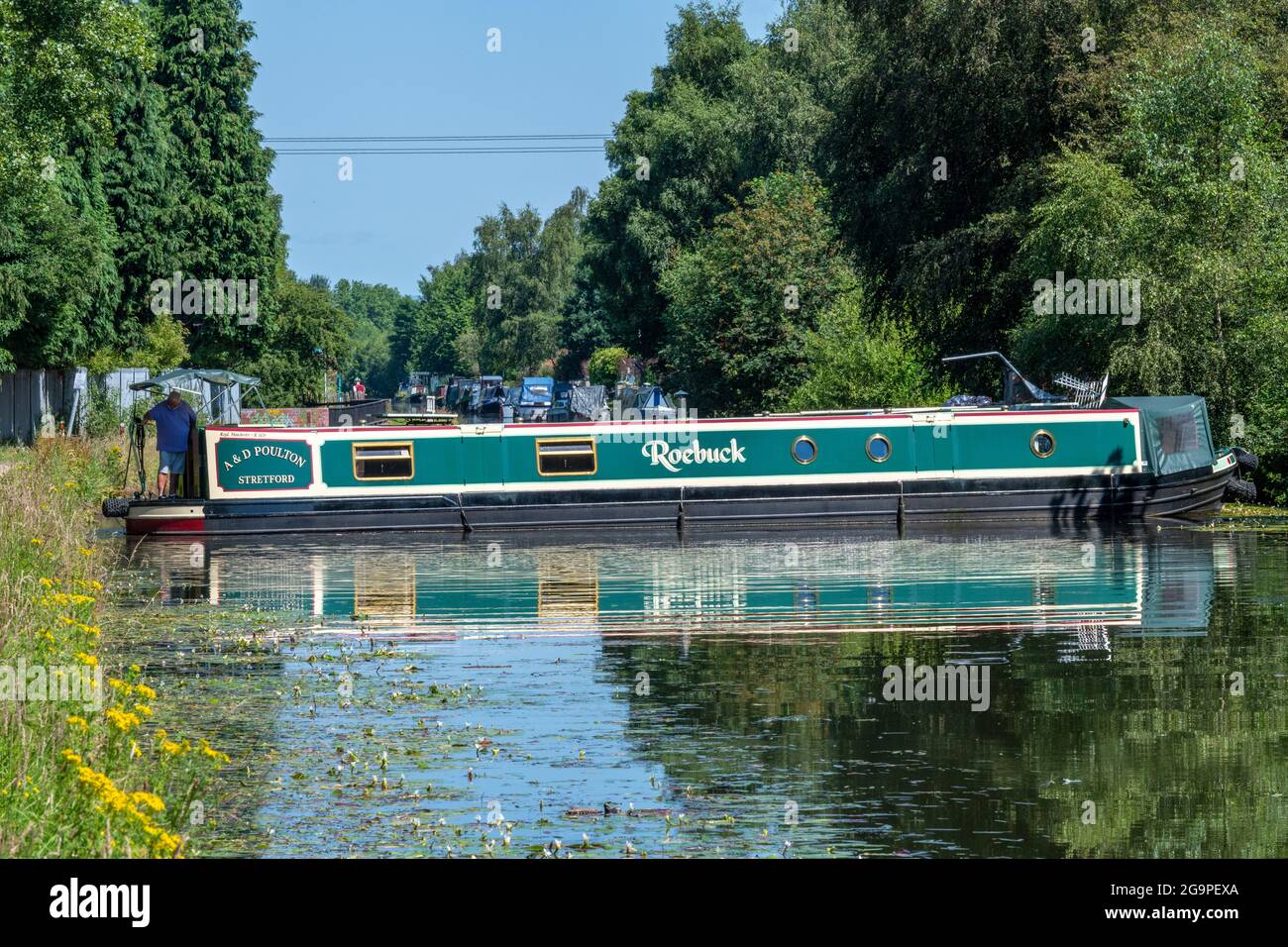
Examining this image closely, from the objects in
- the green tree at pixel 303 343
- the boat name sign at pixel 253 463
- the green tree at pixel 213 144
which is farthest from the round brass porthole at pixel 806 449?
the green tree at pixel 303 343

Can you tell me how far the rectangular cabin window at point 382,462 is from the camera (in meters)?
26.9

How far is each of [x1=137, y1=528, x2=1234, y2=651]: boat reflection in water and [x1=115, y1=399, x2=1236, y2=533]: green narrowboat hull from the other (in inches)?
33.6

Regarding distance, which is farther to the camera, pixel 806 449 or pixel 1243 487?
pixel 806 449

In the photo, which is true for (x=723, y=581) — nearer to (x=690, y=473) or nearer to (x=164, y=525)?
(x=690, y=473)

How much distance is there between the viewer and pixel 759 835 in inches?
352

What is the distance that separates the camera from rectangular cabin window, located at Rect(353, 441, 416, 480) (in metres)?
26.9

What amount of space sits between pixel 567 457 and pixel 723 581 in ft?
24.2

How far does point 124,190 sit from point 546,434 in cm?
3251

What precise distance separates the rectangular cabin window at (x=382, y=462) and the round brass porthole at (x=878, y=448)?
7489 millimetres

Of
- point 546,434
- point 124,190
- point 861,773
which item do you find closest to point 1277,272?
point 546,434

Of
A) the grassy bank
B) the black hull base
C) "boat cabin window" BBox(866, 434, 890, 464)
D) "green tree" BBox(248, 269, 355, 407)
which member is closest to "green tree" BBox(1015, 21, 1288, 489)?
the black hull base

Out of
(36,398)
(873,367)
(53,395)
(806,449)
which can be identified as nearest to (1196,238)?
(806,449)

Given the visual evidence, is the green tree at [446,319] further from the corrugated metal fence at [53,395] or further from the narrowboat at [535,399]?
the corrugated metal fence at [53,395]

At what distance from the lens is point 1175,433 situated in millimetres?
26031
